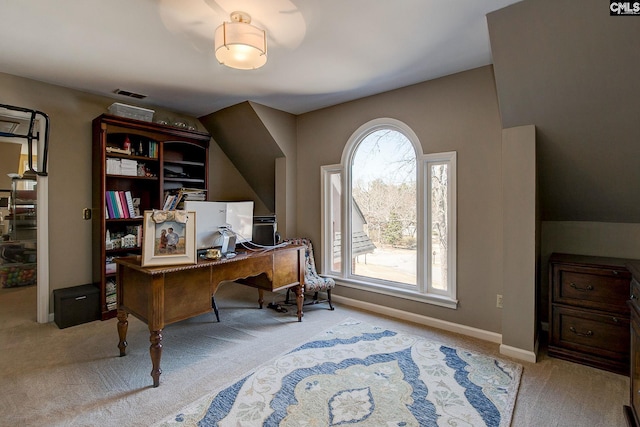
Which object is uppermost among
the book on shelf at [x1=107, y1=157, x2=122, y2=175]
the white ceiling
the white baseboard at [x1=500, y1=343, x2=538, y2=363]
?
the white ceiling

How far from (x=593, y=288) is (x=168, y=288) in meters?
3.15

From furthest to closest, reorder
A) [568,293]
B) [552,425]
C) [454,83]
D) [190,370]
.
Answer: [454,83] → [568,293] → [190,370] → [552,425]

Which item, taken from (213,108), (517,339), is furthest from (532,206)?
(213,108)

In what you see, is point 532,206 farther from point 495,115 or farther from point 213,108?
point 213,108

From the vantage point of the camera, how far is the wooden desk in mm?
2021

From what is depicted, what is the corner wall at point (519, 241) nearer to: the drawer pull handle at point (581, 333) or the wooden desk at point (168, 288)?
the drawer pull handle at point (581, 333)

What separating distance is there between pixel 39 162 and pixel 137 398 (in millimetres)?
2649

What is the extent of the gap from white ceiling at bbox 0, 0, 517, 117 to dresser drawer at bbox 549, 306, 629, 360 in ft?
7.29

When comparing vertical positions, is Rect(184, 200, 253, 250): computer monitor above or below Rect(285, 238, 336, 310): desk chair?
above

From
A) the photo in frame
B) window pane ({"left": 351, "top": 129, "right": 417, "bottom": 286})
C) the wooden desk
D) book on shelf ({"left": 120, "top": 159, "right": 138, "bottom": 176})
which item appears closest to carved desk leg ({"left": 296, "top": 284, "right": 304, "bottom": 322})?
the wooden desk

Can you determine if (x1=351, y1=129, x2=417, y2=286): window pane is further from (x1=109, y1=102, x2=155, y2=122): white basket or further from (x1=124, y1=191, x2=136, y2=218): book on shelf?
(x1=124, y1=191, x2=136, y2=218): book on shelf

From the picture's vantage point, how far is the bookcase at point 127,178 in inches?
127

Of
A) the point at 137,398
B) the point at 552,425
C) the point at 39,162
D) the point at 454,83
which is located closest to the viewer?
the point at 552,425

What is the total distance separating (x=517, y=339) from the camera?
2418 mm
